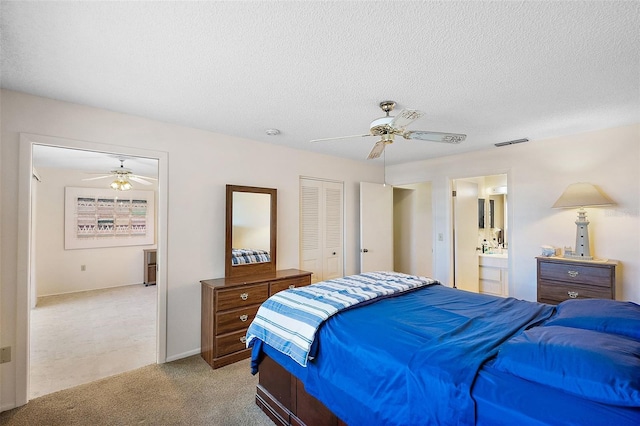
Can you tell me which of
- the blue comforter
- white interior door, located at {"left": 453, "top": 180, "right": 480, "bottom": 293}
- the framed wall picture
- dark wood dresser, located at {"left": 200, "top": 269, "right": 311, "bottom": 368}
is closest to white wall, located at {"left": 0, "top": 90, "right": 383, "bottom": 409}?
dark wood dresser, located at {"left": 200, "top": 269, "right": 311, "bottom": 368}

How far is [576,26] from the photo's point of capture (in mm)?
1528

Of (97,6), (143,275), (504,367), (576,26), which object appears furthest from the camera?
(143,275)

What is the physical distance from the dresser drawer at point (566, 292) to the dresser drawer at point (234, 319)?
124 inches

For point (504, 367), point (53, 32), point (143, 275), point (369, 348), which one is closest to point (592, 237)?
point (504, 367)

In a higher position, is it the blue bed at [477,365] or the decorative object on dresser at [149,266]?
the blue bed at [477,365]

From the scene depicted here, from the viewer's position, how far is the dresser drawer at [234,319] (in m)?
2.95

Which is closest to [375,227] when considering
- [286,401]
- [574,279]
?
[574,279]

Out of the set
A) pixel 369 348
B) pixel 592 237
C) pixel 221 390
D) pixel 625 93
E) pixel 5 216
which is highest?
pixel 625 93

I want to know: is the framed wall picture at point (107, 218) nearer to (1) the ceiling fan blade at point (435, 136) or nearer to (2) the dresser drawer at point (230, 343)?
(2) the dresser drawer at point (230, 343)

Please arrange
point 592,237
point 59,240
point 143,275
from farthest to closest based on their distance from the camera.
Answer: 1. point 143,275
2. point 59,240
3. point 592,237

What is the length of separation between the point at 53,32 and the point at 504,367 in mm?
2744

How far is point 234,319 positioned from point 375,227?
111 inches

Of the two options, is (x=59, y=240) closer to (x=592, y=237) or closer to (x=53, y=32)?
(x=53, y=32)

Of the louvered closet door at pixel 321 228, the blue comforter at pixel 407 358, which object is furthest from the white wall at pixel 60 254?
the blue comforter at pixel 407 358
